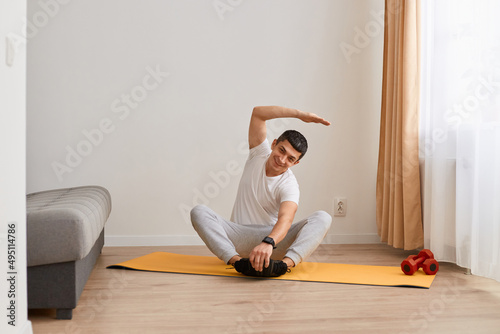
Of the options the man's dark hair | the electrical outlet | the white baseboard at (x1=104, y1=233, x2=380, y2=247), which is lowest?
the white baseboard at (x1=104, y1=233, x2=380, y2=247)

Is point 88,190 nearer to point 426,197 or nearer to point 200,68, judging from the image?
point 200,68

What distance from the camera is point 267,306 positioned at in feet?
6.62

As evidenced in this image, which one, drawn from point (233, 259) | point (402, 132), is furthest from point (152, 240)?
point (402, 132)

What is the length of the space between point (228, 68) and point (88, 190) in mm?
1259

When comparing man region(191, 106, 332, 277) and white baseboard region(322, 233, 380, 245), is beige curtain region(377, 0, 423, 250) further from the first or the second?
man region(191, 106, 332, 277)

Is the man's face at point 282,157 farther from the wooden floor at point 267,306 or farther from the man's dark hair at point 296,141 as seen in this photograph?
the wooden floor at point 267,306

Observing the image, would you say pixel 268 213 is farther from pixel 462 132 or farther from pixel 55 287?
pixel 55 287

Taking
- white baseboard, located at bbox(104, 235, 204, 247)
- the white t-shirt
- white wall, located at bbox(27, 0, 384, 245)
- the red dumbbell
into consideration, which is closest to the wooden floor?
the red dumbbell

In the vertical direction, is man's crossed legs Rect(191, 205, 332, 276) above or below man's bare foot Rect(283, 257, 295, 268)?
above

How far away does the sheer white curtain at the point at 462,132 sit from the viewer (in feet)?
Answer: 7.75

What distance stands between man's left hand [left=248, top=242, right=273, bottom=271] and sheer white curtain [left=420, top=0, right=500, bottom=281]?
0.94m

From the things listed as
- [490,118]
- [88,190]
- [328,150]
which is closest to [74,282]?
[88,190]

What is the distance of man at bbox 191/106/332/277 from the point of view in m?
2.58

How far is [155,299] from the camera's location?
83.0 inches
